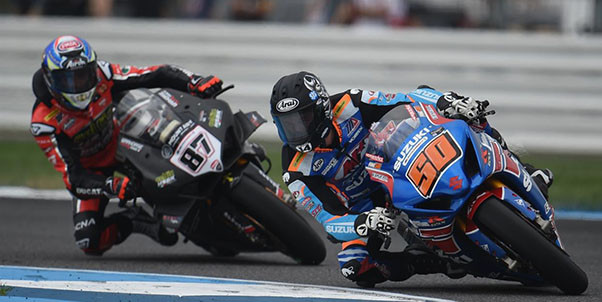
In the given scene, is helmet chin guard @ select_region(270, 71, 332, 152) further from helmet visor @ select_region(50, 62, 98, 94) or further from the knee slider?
helmet visor @ select_region(50, 62, 98, 94)

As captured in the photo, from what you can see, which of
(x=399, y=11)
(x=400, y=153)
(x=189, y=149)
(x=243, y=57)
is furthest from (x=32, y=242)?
(x=399, y=11)

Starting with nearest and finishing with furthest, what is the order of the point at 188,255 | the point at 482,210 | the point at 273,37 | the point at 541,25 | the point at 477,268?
the point at 482,210 < the point at 477,268 < the point at 188,255 < the point at 273,37 < the point at 541,25

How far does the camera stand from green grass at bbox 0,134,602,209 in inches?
405

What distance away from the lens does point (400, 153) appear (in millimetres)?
5344

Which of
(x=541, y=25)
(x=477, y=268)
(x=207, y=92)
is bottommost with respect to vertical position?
(x=541, y=25)

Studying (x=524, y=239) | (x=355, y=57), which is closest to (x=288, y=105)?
(x=524, y=239)

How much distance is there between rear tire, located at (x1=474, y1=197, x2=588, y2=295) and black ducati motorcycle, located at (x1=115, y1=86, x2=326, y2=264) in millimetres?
2164

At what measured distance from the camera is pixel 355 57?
12.9m

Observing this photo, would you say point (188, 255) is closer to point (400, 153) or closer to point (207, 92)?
point (207, 92)

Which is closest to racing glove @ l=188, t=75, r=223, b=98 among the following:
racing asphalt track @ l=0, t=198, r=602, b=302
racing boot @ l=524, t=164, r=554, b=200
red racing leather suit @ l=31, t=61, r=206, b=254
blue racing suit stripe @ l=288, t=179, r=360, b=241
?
red racing leather suit @ l=31, t=61, r=206, b=254

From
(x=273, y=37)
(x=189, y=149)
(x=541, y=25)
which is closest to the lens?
(x=189, y=149)

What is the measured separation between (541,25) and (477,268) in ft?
35.2

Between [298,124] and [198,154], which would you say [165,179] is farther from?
[298,124]

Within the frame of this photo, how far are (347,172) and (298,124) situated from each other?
1.65ft
